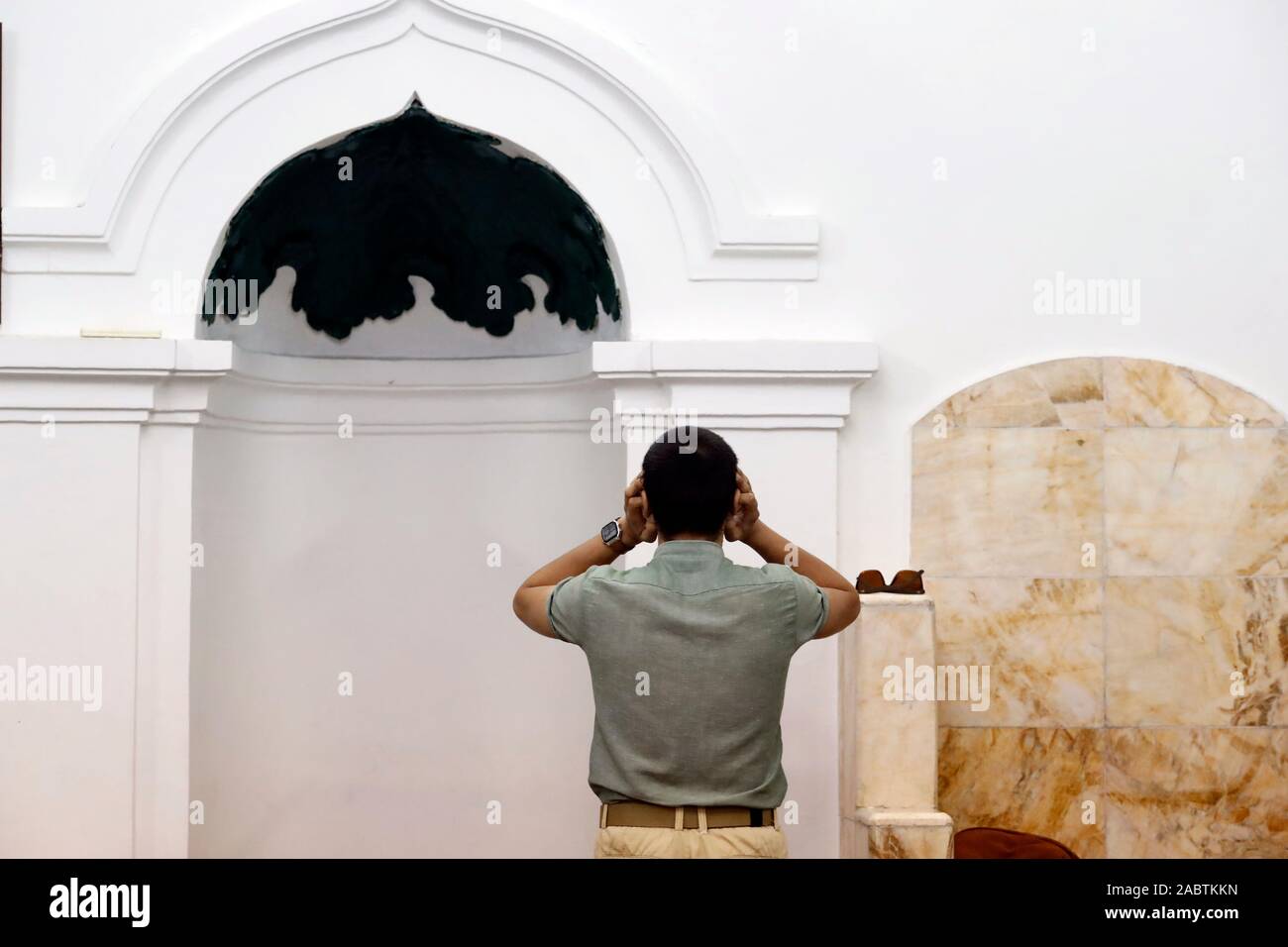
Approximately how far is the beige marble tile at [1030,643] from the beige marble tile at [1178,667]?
58mm

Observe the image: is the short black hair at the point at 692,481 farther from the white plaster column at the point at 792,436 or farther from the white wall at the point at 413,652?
the white wall at the point at 413,652

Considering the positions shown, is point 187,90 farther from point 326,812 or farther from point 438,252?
point 326,812

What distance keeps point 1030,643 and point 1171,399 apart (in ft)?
2.82

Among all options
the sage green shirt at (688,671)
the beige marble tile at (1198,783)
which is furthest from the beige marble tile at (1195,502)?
the sage green shirt at (688,671)

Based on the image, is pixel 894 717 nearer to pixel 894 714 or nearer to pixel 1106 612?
pixel 894 714

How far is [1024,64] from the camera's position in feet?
14.2

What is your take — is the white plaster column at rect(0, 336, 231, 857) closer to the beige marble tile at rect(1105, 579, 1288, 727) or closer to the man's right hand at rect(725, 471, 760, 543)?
the man's right hand at rect(725, 471, 760, 543)

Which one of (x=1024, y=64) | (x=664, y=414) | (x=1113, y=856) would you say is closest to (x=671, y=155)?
(x=664, y=414)

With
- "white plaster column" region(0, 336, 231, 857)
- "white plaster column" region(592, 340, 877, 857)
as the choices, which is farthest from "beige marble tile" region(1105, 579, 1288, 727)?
"white plaster column" region(0, 336, 231, 857)

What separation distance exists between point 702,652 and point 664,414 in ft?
5.42

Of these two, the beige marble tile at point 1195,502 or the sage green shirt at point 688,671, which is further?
the beige marble tile at point 1195,502

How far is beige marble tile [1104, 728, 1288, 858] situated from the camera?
421cm

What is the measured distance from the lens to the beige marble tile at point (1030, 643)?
4.21 meters

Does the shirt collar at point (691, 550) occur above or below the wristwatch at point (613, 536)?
below
